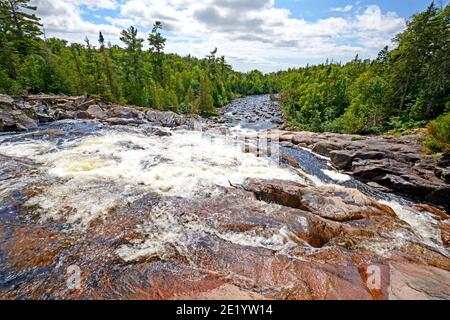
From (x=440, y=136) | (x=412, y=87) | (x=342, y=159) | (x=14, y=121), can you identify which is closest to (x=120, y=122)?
(x=14, y=121)

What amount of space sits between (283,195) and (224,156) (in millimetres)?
6710

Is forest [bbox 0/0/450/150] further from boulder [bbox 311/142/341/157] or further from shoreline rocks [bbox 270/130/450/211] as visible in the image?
boulder [bbox 311/142/341/157]

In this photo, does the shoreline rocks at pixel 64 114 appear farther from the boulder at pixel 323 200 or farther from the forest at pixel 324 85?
the boulder at pixel 323 200

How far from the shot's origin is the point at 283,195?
32.9 ft

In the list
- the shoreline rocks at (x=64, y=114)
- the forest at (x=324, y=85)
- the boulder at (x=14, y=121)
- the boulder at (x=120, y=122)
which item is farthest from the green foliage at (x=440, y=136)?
the boulder at (x=14, y=121)

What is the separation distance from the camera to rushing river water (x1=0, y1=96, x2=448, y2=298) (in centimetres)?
533

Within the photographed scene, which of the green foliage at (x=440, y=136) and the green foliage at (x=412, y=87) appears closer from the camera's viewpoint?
the green foliage at (x=440, y=136)

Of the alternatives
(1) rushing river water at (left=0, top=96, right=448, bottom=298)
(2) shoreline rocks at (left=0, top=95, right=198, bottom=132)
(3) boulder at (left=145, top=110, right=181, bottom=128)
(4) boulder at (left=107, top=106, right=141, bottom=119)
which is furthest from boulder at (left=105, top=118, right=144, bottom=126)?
(1) rushing river water at (left=0, top=96, right=448, bottom=298)

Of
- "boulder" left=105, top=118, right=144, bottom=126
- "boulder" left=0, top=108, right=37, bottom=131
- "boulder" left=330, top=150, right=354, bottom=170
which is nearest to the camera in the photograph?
"boulder" left=330, top=150, right=354, bottom=170

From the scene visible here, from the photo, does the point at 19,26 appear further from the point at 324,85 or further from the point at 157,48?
the point at 324,85

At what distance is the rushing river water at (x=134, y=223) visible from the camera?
5328 millimetres

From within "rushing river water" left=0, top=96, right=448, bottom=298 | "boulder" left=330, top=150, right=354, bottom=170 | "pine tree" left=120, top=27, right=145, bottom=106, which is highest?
"pine tree" left=120, top=27, right=145, bottom=106

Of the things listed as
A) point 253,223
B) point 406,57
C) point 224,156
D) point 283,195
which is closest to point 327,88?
point 406,57

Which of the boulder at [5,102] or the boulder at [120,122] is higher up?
the boulder at [5,102]
